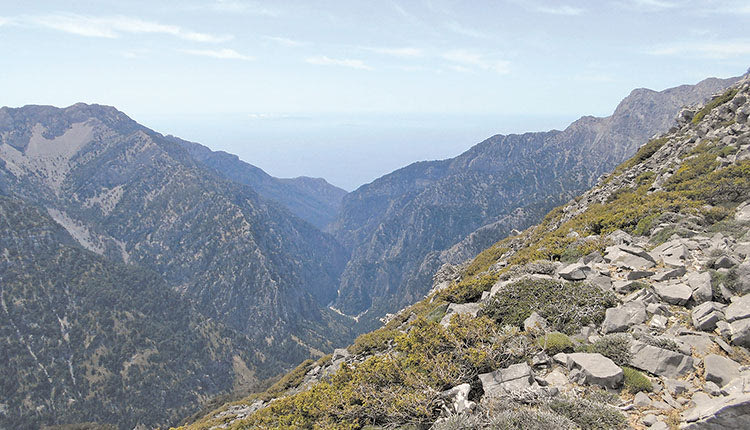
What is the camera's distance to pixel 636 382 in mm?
8781

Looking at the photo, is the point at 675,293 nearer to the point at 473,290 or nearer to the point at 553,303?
the point at 553,303

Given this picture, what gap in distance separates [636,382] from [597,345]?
1737 mm

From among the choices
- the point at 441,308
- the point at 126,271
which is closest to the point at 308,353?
the point at 126,271

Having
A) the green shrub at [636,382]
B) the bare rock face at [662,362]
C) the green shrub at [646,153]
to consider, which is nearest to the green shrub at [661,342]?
the bare rock face at [662,362]

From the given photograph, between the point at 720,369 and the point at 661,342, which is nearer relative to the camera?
the point at 720,369

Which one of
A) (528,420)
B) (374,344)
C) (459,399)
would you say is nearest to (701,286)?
(528,420)

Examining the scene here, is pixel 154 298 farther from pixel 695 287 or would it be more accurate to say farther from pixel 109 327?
pixel 695 287

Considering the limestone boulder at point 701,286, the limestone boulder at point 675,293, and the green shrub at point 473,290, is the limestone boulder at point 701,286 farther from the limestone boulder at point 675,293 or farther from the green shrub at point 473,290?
the green shrub at point 473,290

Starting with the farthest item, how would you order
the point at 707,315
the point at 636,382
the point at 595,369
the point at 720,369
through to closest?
the point at 707,315 → the point at 595,369 → the point at 636,382 → the point at 720,369

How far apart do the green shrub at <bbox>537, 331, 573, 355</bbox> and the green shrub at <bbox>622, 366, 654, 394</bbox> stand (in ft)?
6.15

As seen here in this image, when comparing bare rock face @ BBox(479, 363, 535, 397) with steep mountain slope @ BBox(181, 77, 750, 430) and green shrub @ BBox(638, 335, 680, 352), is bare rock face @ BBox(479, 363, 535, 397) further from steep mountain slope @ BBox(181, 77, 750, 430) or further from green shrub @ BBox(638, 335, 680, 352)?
green shrub @ BBox(638, 335, 680, 352)

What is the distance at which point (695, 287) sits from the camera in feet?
39.2

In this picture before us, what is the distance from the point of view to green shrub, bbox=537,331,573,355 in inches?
430

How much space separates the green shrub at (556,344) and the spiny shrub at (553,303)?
122 centimetres
